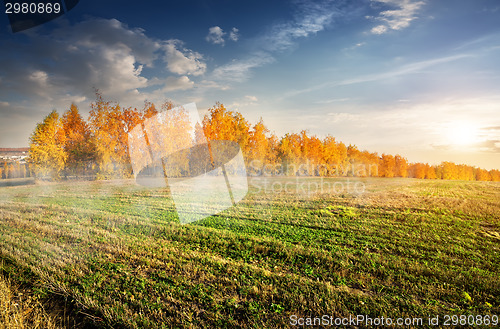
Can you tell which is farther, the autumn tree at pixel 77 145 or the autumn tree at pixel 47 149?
the autumn tree at pixel 77 145

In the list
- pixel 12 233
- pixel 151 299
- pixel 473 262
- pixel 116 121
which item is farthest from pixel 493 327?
pixel 116 121

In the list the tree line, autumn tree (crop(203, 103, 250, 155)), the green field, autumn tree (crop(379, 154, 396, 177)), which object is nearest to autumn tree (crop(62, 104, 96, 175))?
the tree line

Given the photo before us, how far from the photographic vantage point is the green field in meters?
3.71

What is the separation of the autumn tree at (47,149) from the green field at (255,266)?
24.1 m

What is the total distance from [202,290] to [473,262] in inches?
232

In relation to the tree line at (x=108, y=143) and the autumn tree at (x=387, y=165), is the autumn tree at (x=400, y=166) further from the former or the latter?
the tree line at (x=108, y=143)

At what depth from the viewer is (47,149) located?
94.1 feet

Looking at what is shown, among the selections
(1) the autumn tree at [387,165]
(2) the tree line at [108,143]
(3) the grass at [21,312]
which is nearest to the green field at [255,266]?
(3) the grass at [21,312]

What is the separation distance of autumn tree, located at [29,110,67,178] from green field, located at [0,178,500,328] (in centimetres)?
2411

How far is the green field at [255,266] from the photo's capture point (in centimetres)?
371

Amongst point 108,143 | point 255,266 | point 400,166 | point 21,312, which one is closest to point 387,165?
point 400,166

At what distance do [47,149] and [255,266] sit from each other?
3414 centimetres

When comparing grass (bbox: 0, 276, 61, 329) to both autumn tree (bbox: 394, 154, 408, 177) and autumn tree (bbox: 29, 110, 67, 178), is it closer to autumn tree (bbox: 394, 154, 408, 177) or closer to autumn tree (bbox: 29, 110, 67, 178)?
autumn tree (bbox: 29, 110, 67, 178)

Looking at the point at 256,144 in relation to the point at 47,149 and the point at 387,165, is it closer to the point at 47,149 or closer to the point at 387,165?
the point at 47,149
